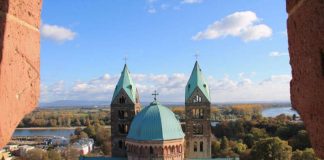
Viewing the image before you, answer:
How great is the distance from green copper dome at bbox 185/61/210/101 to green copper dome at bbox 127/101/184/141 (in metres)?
6.72

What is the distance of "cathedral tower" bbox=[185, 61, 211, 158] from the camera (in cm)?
3478

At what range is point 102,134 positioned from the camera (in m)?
76.0

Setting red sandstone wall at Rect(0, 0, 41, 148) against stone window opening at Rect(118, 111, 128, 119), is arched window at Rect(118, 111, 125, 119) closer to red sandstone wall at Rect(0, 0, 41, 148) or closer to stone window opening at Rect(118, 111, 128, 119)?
stone window opening at Rect(118, 111, 128, 119)

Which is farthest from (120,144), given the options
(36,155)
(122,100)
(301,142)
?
(301,142)

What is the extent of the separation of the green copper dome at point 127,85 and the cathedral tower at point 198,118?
4899 millimetres

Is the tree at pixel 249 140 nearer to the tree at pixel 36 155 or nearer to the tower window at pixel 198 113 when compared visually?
the tower window at pixel 198 113

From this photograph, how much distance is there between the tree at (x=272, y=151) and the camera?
41.6 meters

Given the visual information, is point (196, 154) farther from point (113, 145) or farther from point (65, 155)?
point (65, 155)

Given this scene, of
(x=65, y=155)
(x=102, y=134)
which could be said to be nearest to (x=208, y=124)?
(x=65, y=155)

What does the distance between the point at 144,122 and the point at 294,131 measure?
133ft

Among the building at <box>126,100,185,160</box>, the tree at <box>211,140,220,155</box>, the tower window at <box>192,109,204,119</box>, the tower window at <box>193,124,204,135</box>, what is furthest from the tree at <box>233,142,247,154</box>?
the building at <box>126,100,185,160</box>

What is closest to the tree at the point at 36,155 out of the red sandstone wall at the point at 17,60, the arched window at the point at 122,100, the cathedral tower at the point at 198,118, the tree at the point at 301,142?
the arched window at the point at 122,100

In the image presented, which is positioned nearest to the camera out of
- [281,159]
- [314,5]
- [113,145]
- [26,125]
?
[314,5]

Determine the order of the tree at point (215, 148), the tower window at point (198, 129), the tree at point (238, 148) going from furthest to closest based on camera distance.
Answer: the tree at point (215, 148) → the tree at point (238, 148) → the tower window at point (198, 129)
